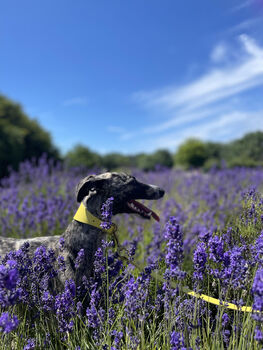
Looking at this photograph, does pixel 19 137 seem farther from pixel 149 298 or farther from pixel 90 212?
pixel 149 298

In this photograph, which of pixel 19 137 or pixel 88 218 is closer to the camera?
pixel 88 218

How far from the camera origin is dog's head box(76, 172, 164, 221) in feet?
8.49

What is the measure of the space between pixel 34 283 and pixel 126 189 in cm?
107

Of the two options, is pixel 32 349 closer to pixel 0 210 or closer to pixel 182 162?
pixel 0 210

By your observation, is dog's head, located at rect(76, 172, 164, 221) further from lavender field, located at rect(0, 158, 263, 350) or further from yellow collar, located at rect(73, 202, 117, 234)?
lavender field, located at rect(0, 158, 263, 350)

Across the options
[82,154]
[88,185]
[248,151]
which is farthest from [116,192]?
[82,154]

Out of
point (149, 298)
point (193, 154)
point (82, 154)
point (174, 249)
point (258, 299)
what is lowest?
point (149, 298)

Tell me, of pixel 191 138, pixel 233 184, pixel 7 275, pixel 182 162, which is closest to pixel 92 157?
pixel 182 162

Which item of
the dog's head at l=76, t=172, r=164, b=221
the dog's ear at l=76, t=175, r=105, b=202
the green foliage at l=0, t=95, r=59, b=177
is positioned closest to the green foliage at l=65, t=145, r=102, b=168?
the green foliage at l=0, t=95, r=59, b=177

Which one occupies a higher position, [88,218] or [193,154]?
[193,154]

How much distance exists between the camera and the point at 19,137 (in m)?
13.9

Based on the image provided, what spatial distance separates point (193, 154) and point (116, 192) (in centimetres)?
2128

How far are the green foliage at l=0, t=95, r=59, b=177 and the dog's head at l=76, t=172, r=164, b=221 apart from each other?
1128 cm

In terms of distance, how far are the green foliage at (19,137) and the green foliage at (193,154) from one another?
34.2 feet
